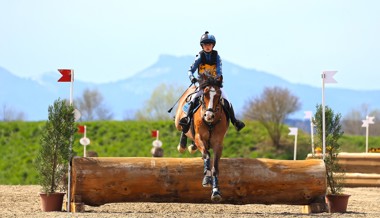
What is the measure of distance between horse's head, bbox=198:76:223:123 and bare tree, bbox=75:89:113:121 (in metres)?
61.5

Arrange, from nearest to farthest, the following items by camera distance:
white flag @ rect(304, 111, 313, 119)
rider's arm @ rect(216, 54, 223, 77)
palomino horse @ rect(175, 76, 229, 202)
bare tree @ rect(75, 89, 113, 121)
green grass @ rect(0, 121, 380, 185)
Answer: palomino horse @ rect(175, 76, 229, 202)
rider's arm @ rect(216, 54, 223, 77)
white flag @ rect(304, 111, 313, 119)
green grass @ rect(0, 121, 380, 185)
bare tree @ rect(75, 89, 113, 121)

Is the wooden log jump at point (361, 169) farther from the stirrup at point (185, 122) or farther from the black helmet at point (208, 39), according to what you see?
the black helmet at point (208, 39)

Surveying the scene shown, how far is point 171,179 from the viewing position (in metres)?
11.4

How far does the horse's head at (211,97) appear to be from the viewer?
10.4 meters

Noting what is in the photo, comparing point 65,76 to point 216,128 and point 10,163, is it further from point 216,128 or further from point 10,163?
point 10,163

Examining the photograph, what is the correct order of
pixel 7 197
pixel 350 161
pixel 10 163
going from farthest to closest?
1. pixel 10 163
2. pixel 350 161
3. pixel 7 197

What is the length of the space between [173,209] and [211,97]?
2.89 metres

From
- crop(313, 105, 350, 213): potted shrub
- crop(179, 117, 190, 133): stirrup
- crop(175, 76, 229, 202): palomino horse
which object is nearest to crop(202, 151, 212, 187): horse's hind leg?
crop(175, 76, 229, 202): palomino horse

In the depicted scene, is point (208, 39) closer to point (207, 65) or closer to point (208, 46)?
point (208, 46)

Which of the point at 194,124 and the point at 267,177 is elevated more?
the point at 194,124

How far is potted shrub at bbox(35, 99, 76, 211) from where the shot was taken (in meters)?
11.8

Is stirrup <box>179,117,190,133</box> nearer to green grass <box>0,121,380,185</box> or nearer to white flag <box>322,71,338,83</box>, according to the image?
white flag <box>322,71,338,83</box>

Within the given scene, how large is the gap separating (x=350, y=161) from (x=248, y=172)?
10.0 meters

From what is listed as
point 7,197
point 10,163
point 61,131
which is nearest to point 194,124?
point 61,131
